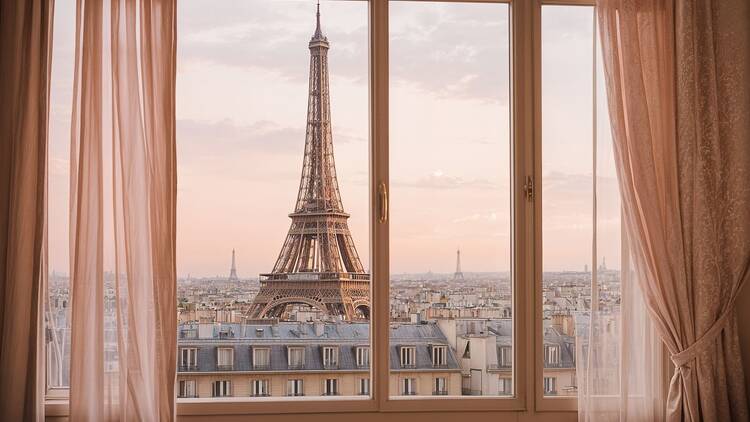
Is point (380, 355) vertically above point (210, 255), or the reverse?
point (210, 255)

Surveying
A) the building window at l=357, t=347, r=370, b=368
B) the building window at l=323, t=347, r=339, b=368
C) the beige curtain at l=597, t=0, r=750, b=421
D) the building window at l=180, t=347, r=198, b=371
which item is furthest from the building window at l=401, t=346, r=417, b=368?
the beige curtain at l=597, t=0, r=750, b=421

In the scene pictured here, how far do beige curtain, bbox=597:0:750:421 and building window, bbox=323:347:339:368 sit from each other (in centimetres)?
122

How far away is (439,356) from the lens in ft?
9.85

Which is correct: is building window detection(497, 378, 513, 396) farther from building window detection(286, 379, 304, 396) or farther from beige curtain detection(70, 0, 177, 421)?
beige curtain detection(70, 0, 177, 421)

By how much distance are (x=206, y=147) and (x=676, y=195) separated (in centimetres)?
185

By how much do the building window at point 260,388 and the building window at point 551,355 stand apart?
113 cm

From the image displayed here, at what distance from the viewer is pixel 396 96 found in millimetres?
3016

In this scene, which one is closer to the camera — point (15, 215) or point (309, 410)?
point (15, 215)

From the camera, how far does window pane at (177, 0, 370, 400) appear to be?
2945mm

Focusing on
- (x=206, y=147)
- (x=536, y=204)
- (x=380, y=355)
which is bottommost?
(x=380, y=355)

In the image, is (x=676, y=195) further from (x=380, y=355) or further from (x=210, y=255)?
(x=210, y=255)

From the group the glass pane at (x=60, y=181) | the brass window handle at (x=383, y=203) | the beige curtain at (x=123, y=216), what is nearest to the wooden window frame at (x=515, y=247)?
the brass window handle at (x=383, y=203)

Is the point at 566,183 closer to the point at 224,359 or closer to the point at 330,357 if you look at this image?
the point at 330,357

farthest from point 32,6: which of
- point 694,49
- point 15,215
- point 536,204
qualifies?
point 694,49
